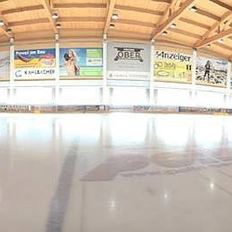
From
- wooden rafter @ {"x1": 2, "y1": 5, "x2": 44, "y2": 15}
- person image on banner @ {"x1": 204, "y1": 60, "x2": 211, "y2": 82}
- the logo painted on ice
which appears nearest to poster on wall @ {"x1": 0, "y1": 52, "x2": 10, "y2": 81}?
Result: wooden rafter @ {"x1": 2, "y1": 5, "x2": 44, "y2": 15}

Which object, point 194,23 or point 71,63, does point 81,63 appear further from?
point 194,23

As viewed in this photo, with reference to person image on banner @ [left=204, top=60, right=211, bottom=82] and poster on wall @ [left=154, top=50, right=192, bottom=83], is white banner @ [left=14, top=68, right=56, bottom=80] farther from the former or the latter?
person image on banner @ [left=204, top=60, right=211, bottom=82]

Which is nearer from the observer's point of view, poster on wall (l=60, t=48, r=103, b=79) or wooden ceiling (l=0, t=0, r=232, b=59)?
wooden ceiling (l=0, t=0, r=232, b=59)

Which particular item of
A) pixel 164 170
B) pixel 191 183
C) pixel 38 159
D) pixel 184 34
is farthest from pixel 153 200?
pixel 184 34

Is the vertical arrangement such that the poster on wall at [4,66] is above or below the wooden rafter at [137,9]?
below

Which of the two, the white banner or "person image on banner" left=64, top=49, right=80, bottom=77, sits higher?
"person image on banner" left=64, top=49, right=80, bottom=77

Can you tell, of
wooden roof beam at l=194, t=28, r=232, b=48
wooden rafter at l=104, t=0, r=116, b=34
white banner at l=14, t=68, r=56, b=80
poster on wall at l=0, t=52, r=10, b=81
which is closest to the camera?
wooden rafter at l=104, t=0, r=116, b=34

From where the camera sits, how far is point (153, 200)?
1.86 meters

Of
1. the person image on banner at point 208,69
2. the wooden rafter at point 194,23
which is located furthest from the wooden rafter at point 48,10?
the person image on banner at point 208,69

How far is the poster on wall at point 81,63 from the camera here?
21.0 meters

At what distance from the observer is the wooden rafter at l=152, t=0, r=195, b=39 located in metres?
15.1

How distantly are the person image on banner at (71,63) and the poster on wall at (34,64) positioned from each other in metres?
0.94

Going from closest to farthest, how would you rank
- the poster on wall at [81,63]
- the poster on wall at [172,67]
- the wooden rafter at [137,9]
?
1. the wooden rafter at [137,9]
2. the poster on wall at [81,63]
3. the poster on wall at [172,67]

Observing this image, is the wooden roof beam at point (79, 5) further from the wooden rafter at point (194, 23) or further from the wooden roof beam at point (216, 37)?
the wooden roof beam at point (216, 37)
